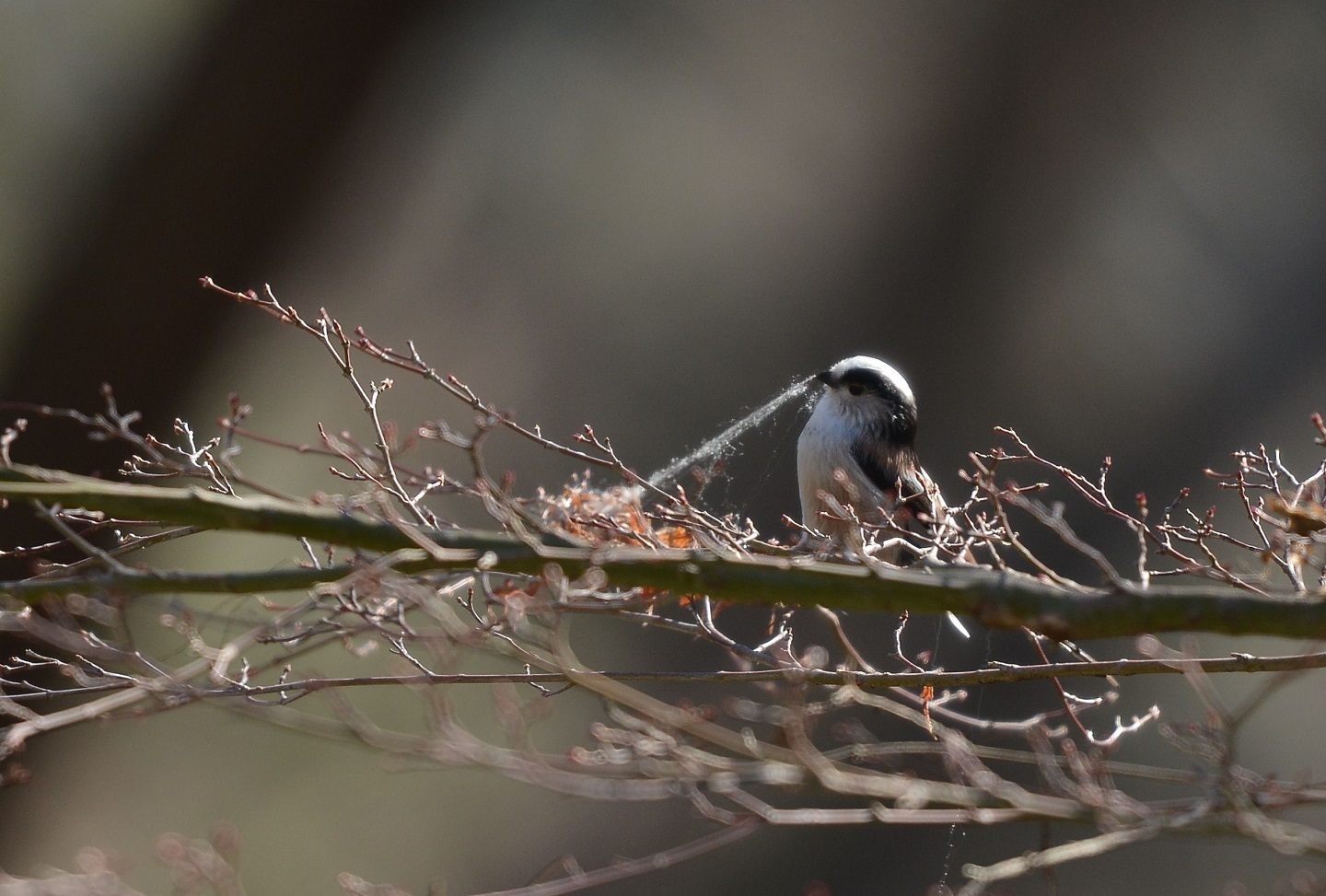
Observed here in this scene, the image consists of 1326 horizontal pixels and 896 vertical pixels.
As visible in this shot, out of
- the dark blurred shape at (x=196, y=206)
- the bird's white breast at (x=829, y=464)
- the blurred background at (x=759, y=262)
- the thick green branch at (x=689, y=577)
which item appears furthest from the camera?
the blurred background at (x=759, y=262)

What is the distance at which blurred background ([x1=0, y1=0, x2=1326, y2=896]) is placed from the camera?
6230mm

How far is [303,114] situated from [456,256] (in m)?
3.05

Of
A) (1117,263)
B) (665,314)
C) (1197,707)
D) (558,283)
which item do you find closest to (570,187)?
(558,283)

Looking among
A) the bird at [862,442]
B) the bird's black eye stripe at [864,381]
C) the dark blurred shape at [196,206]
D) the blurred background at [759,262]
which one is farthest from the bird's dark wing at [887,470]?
the dark blurred shape at [196,206]

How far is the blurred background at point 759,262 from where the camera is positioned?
20.4 feet

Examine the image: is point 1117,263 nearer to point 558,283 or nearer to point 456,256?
point 558,283

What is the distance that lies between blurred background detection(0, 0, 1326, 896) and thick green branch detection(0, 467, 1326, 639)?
12.8ft

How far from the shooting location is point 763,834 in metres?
6.25

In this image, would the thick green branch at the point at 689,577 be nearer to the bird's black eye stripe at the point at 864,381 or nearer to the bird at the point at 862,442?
the bird at the point at 862,442

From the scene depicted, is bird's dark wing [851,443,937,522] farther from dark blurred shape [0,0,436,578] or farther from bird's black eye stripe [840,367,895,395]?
dark blurred shape [0,0,436,578]

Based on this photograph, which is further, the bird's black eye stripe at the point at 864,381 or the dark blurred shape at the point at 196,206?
the dark blurred shape at the point at 196,206

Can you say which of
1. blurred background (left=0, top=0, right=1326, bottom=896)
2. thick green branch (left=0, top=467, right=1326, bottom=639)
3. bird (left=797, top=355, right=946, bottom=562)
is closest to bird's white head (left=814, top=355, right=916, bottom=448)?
bird (left=797, top=355, right=946, bottom=562)

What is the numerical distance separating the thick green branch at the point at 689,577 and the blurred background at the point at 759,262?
389 centimetres

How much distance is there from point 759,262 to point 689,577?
223 inches
